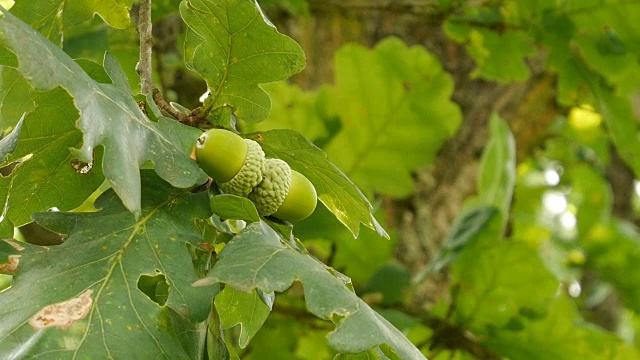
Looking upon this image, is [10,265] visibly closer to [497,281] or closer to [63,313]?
[63,313]

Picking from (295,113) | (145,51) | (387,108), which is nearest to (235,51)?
(145,51)

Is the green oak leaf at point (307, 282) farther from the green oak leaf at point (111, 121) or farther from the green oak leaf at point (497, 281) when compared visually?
the green oak leaf at point (497, 281)

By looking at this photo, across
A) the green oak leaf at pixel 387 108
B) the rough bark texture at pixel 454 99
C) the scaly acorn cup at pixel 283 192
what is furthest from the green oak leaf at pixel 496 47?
the scaly acorn cup at pixel 283 192

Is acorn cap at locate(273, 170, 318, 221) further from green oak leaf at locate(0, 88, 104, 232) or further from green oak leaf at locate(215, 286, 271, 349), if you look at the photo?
green oak leaf at locate(0, 88, 104, 232)

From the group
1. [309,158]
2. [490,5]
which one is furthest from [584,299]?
[309,158]

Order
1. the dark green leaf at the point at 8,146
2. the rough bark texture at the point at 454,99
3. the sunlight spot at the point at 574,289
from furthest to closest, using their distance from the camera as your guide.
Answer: the sunlight spot at the point at 574,289 → the rough bark texture at the point at 454,99 → the dark green leaf at the point at 8,146
